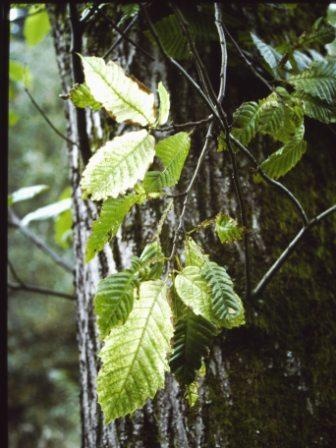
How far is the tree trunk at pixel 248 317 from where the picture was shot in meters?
0.69

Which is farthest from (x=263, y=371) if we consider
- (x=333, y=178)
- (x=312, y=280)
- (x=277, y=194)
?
(x=333, y=178)

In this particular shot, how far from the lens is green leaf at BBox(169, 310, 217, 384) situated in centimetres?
42

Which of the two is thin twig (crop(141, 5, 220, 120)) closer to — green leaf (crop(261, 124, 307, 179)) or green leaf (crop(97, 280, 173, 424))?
green leaf (crop(261, 124, 307, 179))

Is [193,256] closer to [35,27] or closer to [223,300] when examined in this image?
[223,300]

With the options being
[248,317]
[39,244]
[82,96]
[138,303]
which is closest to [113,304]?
[138,303]

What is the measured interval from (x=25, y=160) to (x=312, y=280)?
6051 mm

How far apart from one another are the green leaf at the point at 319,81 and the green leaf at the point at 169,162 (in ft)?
0.77

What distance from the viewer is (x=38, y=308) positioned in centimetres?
628

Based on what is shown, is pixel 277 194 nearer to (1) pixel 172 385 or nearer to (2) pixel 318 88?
(2) pixel 318 88

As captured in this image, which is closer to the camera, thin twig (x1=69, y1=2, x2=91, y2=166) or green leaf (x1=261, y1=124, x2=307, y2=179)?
green leaf (x1=261, y1=124, x2=307, y2=179)

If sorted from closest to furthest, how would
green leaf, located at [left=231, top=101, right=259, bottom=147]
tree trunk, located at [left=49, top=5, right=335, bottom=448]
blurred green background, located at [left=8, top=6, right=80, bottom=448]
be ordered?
green leaf, located at [left=231, top=101, right=259, bottom=147], tree trunk, located at [left=49, top=5, right=335, bottom=448], blurred green background, located at [left=8, top=6, right=80, bottom=448]

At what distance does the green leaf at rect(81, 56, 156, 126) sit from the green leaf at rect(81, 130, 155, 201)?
0.03 metres

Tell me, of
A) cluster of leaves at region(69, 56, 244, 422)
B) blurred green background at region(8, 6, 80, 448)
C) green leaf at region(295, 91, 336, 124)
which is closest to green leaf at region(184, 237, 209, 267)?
cluster of leaves at region(69, 56, 244, 422)

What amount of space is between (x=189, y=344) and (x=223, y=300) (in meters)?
0.06
